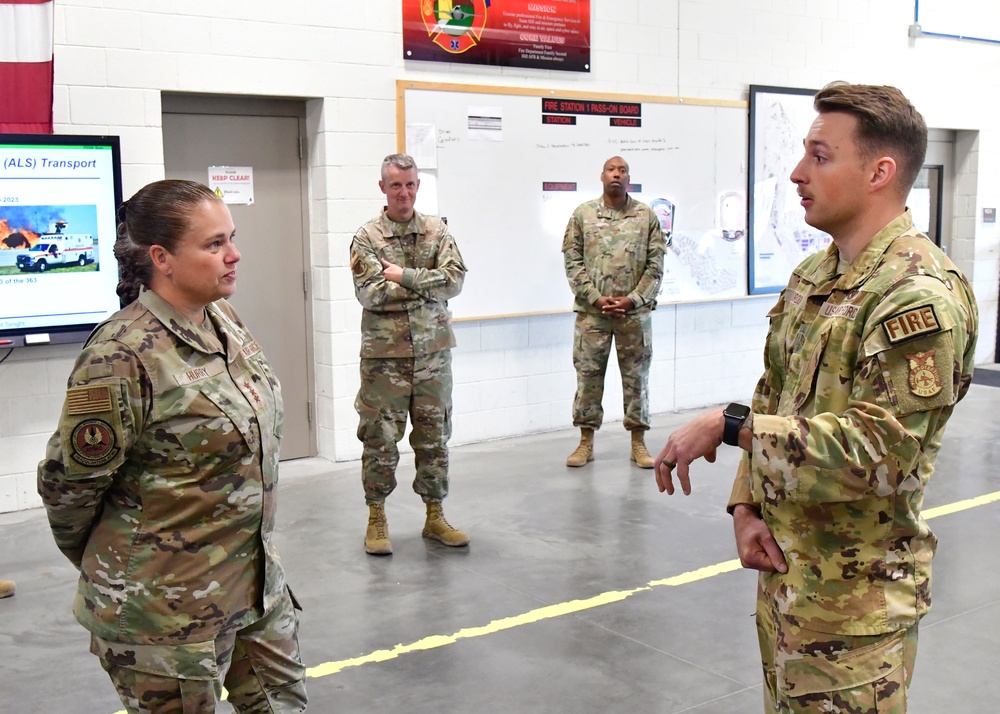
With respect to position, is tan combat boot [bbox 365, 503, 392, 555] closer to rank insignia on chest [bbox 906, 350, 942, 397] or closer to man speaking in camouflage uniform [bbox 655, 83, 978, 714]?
man speaking in camouflage uniform [bbox 655, 83, 978, 714]

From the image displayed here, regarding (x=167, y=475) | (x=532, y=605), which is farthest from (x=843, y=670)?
(x=532, y=605)

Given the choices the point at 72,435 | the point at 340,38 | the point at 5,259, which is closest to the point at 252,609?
the point at 72,435

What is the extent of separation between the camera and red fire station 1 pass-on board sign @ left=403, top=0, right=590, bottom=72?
6.17 m

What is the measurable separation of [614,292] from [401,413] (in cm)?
207

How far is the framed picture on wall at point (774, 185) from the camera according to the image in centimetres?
791

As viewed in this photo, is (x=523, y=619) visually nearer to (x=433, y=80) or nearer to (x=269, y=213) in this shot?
(x=269, y=213)

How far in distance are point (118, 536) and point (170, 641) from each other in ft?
0.75

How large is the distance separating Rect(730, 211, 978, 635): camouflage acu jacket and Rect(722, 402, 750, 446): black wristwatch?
0.08 ft

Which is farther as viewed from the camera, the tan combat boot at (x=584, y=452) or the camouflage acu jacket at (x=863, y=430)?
the tan combat boot at (x=584, y=452)

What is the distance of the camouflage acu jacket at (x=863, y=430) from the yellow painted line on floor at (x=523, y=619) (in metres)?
1.88

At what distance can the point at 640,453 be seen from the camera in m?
6.05

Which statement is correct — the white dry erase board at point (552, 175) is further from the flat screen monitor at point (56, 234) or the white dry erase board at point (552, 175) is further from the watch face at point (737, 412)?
the watch face at point (737, 412)

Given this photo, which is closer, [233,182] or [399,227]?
[399,227]

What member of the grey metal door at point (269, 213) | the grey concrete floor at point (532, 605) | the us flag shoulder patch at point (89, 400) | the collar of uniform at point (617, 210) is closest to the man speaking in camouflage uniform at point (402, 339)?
the grey concrete floor at point (532, 605)
